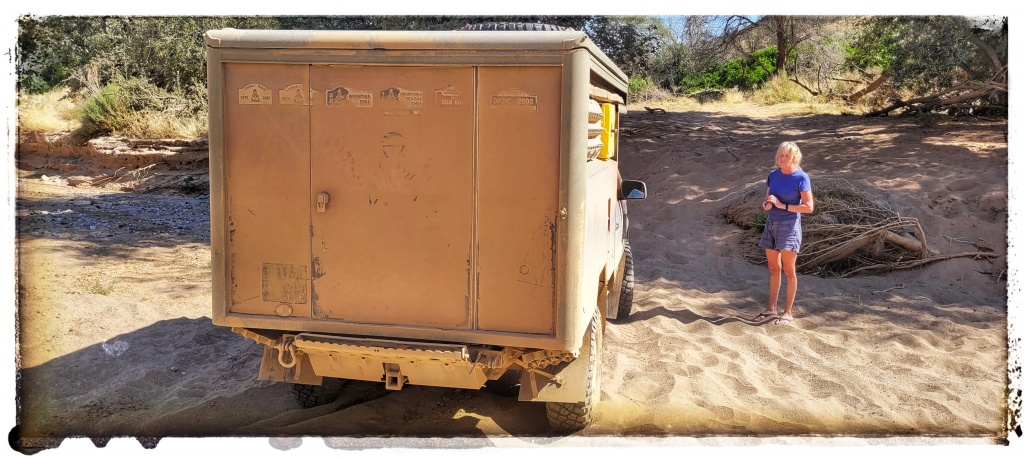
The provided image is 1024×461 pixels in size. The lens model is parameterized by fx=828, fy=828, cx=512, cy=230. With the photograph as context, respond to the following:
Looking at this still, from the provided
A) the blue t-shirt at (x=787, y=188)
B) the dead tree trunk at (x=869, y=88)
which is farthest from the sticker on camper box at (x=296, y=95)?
the dead tree trunk at (x=869, y=88)

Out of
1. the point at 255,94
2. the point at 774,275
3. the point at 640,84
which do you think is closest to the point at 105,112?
the point at 640,84

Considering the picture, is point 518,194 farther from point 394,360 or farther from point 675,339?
point 675,339

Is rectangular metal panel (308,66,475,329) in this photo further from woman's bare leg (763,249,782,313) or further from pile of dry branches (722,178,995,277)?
pile of dry branches (722,178,995,277)

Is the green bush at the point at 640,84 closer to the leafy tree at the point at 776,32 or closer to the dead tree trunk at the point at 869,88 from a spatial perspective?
the leafy tree at the point at 776,32

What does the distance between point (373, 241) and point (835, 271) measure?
629cm

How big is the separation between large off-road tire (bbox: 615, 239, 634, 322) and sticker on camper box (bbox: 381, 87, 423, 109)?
3.88 meters

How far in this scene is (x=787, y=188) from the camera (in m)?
6.74

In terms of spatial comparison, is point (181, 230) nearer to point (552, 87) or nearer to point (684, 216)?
point (684, 216)

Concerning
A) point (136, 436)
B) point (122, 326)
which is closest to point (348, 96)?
point (136, 436)

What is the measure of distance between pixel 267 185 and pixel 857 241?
262 inches

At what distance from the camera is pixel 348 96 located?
152 inches

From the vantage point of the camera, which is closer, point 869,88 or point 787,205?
point 787,205

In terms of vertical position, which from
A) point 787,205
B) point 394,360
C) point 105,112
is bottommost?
point 394,360

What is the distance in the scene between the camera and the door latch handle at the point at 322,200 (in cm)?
388
